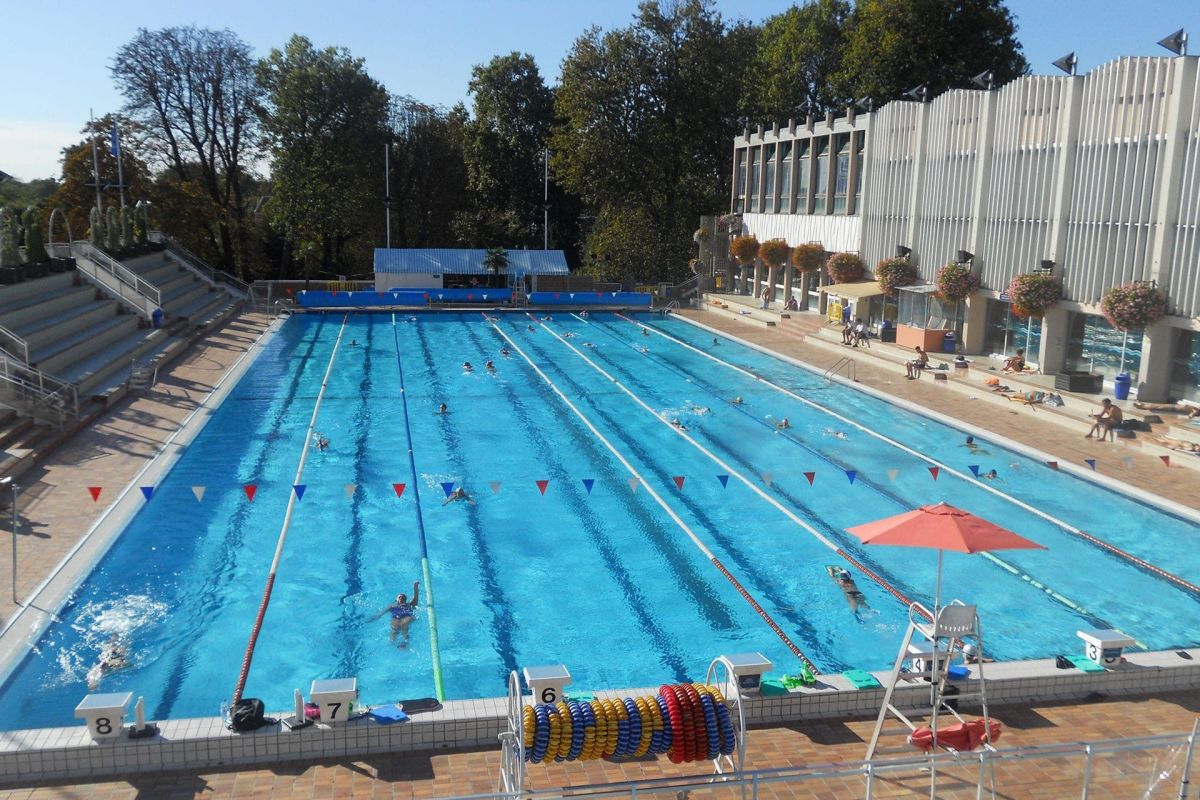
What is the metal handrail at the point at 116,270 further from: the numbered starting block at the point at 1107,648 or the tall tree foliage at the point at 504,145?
the numbered starting block at the point at 1107,648

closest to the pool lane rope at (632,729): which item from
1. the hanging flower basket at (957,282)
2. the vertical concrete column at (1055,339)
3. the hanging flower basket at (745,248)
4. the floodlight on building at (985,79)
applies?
the vertical concrete column at (1055,339)

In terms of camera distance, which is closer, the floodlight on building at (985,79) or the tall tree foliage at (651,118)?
the floodlight on building at (985,79)

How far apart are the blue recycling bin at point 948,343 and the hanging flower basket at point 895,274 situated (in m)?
2.76

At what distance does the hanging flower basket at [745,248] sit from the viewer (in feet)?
130

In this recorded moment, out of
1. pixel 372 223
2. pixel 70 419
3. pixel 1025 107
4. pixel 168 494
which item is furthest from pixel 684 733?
pixel 372 223

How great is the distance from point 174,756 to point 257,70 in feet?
139

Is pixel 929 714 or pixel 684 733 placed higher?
pixel 684 733

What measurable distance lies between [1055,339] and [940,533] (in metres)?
17.2

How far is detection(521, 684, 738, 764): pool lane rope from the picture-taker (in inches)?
233

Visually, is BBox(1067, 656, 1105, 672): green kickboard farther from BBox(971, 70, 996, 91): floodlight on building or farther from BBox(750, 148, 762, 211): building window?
BBox(750, 148, 762, 211): building window

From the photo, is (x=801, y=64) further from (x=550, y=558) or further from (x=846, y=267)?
(x=550, y=558)

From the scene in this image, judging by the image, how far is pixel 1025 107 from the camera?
78.3 ft

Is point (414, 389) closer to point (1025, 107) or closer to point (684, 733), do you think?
point (1025, 107)

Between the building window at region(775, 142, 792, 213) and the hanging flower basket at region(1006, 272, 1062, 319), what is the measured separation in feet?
53.3
